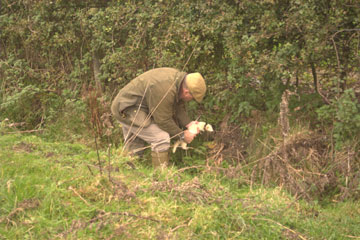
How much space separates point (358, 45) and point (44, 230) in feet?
14.2

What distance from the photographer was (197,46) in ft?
19.6

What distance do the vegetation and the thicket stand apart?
2 centimetres

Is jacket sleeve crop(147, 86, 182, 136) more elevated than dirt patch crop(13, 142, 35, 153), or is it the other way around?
jacket sleeve crop(147, 86, 182, 136)

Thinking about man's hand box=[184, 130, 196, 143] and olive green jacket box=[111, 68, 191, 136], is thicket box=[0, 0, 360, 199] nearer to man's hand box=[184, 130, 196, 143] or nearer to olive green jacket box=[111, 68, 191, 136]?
olive green jacket box=[111, 68, 191, 136]

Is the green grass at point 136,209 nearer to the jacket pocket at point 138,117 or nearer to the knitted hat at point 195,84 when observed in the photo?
the jacket pocket at point 138,117

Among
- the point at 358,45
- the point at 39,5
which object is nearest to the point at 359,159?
the point at 358,45

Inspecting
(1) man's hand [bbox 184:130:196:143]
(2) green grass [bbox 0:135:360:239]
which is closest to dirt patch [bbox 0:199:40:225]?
(2) green grass [bbox 0:135:360:239]

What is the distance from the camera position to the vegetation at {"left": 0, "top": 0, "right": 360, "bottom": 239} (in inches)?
133

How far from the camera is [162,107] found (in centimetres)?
506

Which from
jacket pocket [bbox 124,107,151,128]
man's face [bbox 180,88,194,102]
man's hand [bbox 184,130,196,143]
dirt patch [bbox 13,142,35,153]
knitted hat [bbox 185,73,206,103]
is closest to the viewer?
dirt patch [bbox 13,142,35,153]

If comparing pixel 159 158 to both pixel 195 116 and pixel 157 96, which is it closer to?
pixel 157 96

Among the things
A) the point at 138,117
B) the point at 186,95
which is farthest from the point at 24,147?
the point at 186,95

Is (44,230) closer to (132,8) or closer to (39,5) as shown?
(132,8)

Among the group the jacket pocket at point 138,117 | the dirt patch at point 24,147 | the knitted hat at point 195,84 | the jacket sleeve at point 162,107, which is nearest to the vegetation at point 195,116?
the dirt patch at point 24,147
